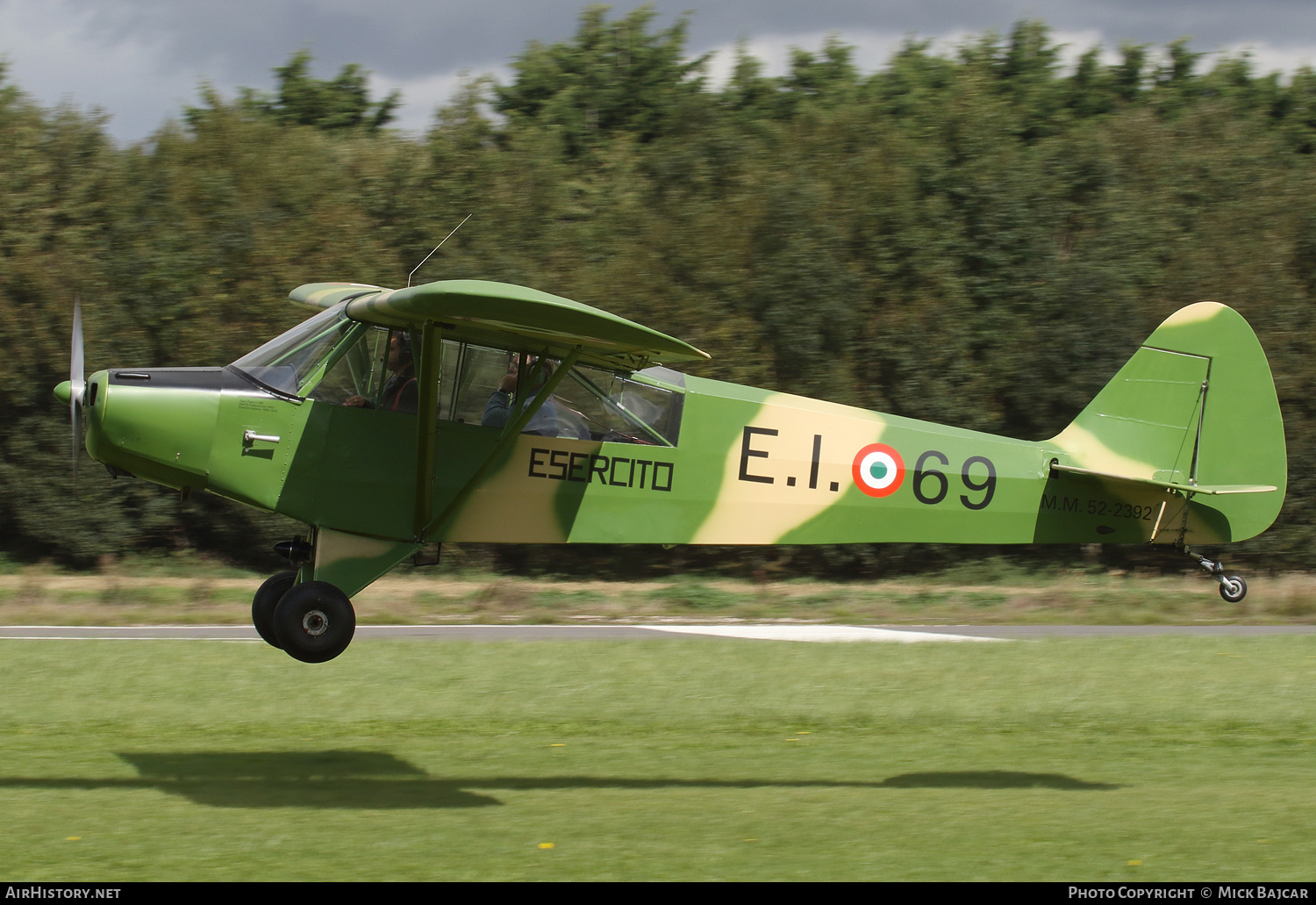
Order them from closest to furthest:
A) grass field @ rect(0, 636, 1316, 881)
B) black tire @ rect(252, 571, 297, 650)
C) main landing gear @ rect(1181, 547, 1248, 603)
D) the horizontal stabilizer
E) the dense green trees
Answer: grass field @ rect(0, 636, 1316, 881) → black tire @ rect(252, 571, 297, 650) → main landing gear @ rect(1181, 547, 1248, 603) → the horizontal stabilizer → the dense green trees

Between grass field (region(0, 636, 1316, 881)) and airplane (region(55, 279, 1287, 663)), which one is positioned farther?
airplane (region(55, 279, 1287, 663))

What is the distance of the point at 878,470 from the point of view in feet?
28.3

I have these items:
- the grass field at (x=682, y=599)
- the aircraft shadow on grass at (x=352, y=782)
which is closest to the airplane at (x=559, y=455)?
the aircraft shadow on grass at (x=352, y=782)

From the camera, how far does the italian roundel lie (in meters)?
8.60

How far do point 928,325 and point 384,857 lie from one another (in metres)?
17.0

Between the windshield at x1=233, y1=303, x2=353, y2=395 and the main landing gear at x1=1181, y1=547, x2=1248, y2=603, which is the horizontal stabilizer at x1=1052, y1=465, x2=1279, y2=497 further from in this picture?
the windshield at x1=233, y1=303, x2=353, y2=395

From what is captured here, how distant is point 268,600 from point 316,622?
3.04 feet

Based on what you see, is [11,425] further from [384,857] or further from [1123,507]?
[1123,507]

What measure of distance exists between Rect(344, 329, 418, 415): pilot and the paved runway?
8.43 m

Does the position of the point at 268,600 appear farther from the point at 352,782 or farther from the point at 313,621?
the point at 352,782

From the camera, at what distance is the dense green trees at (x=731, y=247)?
20.9 m

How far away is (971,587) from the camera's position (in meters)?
21.2

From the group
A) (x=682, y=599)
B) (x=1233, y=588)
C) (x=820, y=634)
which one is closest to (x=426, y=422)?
(x=1233, y=588)

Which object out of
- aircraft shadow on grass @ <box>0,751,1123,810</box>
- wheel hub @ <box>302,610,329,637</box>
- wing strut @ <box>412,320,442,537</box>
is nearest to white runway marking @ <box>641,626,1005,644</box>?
aircraft shadow on grass @ <box>0,751,1123,810</box>
